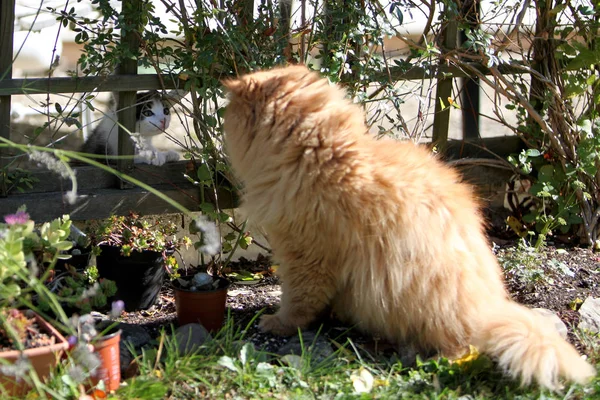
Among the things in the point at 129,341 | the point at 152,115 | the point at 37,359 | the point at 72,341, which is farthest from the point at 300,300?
the point at 152,115

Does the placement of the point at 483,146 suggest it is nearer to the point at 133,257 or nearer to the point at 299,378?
the point at 133,257

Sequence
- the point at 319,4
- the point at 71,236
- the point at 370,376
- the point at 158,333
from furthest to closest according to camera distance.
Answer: the point at 319,4 → the point at 71,236 → the point at 158,333 → the point at 370,376

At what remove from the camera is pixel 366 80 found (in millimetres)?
4148

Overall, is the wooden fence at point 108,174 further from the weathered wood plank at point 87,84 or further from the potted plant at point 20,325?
the potted plant at point 20,325

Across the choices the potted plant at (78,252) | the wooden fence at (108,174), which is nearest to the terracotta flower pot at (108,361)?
the potted plant at (78,252)

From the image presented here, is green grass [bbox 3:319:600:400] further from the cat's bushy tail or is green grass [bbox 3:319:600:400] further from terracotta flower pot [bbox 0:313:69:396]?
terracotta flower pot [bbox 0:313:69:396]

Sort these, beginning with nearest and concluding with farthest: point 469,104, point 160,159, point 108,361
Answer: point 108,361
point 160,159
point 469,104

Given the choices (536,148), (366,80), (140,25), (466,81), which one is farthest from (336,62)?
(536,148)

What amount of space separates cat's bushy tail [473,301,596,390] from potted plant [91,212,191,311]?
1.80 metres

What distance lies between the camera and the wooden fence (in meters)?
3.90

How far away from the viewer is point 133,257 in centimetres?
374

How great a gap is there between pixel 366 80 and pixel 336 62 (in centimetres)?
38

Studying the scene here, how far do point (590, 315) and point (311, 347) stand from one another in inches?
64.9

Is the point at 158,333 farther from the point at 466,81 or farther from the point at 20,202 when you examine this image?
the point at 466,81
